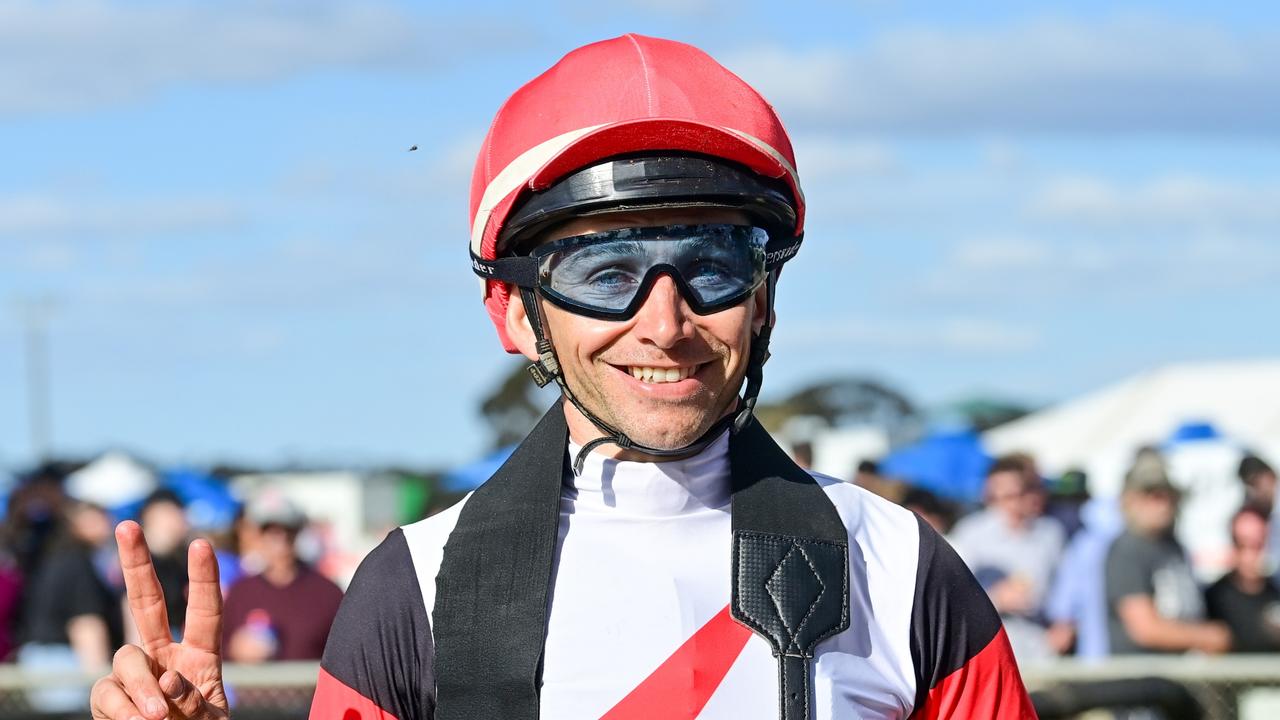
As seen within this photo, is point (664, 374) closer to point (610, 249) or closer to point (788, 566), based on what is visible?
point (610, 249)

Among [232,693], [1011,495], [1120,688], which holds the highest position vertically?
[1011,495]

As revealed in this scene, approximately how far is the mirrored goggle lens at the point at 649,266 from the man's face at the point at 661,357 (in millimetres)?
15

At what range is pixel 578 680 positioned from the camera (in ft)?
7.74

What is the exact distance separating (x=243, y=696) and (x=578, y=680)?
4.35 m

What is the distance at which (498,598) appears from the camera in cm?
238

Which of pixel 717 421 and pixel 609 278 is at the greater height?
pixel 609 278

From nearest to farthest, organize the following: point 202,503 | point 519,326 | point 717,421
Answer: point 717,421
point 519,326
point 202,503

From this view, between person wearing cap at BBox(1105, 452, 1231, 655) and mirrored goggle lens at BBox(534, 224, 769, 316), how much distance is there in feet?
18.4

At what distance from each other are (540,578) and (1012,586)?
6.21 metres

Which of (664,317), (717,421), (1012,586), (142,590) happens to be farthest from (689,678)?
(1012,586)

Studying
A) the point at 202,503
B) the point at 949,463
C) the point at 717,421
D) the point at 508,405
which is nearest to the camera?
the point at 717,421

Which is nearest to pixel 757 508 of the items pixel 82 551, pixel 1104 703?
pixel 1104 703

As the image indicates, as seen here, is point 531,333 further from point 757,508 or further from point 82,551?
point 82,551

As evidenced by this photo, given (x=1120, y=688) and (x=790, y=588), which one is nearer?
(x=790, y=588)
